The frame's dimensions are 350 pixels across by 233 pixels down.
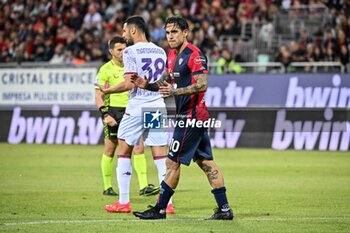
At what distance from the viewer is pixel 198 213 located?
11383 millimetres

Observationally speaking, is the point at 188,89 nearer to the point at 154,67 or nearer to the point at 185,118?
the point at 185,118

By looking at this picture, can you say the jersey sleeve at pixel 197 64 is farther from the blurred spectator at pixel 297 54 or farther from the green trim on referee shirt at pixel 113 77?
the blurred spectator at pixel 297 54

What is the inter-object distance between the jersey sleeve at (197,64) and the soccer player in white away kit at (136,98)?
3.43 feet

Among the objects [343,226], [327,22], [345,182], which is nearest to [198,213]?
[343,226]

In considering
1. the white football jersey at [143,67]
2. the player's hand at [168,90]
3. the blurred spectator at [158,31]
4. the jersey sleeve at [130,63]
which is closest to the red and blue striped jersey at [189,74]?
the player's hand at [168,90]

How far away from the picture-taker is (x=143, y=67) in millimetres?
11250

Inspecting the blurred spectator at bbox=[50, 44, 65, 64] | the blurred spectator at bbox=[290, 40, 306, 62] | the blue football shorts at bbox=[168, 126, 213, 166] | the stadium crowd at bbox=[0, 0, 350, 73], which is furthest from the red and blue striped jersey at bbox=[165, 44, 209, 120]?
the blurred spectator at bbox=[50, 44, 65, 64]

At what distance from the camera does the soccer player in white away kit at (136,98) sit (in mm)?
11203

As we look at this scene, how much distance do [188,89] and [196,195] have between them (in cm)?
407

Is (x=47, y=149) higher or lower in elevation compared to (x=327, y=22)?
lower

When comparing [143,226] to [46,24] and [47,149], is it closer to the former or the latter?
[47,149]

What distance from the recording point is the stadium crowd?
2648cm

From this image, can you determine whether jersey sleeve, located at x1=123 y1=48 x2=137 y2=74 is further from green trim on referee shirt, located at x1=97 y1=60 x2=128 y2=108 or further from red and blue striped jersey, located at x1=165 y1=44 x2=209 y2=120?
green trim on referee shirt, located at x1=97 y1=60 x2=128 y2=108

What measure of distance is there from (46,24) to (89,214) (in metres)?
23.3
